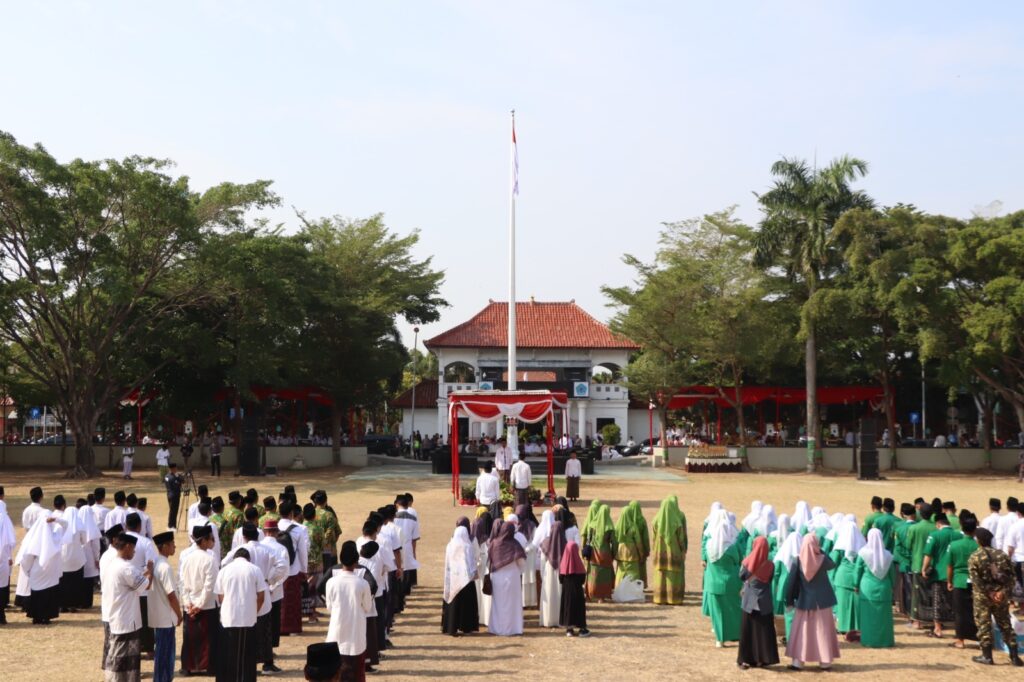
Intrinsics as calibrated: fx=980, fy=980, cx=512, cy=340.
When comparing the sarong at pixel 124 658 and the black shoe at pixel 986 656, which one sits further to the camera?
the black shoe at pixel 986 656

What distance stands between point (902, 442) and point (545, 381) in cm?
1681

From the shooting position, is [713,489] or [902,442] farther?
[902,442]

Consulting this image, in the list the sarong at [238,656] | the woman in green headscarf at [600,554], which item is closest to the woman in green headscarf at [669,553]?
the woman in green headscarf at [600,554]

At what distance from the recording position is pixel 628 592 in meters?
13.1

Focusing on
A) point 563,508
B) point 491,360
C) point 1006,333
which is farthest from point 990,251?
point 563,508

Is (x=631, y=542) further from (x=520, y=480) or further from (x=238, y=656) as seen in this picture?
(x=520, y=480)

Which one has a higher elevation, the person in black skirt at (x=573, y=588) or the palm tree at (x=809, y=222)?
the palm tree at (x=809, y=222)

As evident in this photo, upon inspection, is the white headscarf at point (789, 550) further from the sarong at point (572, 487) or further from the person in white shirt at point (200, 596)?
the sarong at point (572, 487)

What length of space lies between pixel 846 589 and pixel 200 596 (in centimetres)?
703

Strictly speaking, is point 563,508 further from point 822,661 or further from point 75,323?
point 75,323

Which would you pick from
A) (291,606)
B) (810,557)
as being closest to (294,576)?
(291,606)

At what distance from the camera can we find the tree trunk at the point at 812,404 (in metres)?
39.3

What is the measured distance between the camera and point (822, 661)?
9.78 metres

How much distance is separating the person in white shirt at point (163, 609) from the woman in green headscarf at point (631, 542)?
6.28 meters
